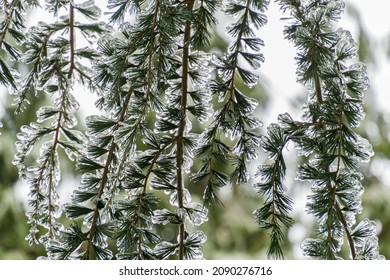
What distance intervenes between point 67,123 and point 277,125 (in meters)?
0.22

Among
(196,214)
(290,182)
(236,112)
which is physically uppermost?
(290,182)

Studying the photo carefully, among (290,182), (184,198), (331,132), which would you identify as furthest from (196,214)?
(290,182)

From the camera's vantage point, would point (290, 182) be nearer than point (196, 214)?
No

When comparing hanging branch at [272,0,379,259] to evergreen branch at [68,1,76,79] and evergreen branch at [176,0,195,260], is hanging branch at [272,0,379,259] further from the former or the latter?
evergreen branch at [68,1,76,79]

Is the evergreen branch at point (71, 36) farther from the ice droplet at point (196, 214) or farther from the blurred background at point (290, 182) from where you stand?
the blurred background at point (290, 182)

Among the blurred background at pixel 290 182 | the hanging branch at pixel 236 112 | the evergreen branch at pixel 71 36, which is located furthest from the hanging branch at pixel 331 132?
the blurred background at pixel 290 182

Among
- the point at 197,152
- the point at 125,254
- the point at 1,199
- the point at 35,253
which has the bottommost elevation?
the point at 125,254

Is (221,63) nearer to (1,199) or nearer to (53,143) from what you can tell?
(53,143)

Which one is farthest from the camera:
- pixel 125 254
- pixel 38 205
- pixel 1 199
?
pixel 1 199

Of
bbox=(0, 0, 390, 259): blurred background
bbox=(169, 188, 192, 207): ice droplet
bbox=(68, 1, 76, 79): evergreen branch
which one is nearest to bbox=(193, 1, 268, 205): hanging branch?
bbox=(169, 188, 192, 207): ice droplet

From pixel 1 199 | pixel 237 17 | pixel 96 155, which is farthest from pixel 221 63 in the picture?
pixel 1 199

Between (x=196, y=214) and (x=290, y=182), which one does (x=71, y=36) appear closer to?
(x=196, y=214)

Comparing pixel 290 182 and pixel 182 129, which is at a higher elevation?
pixel 290 182

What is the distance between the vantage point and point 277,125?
1.47 ft
